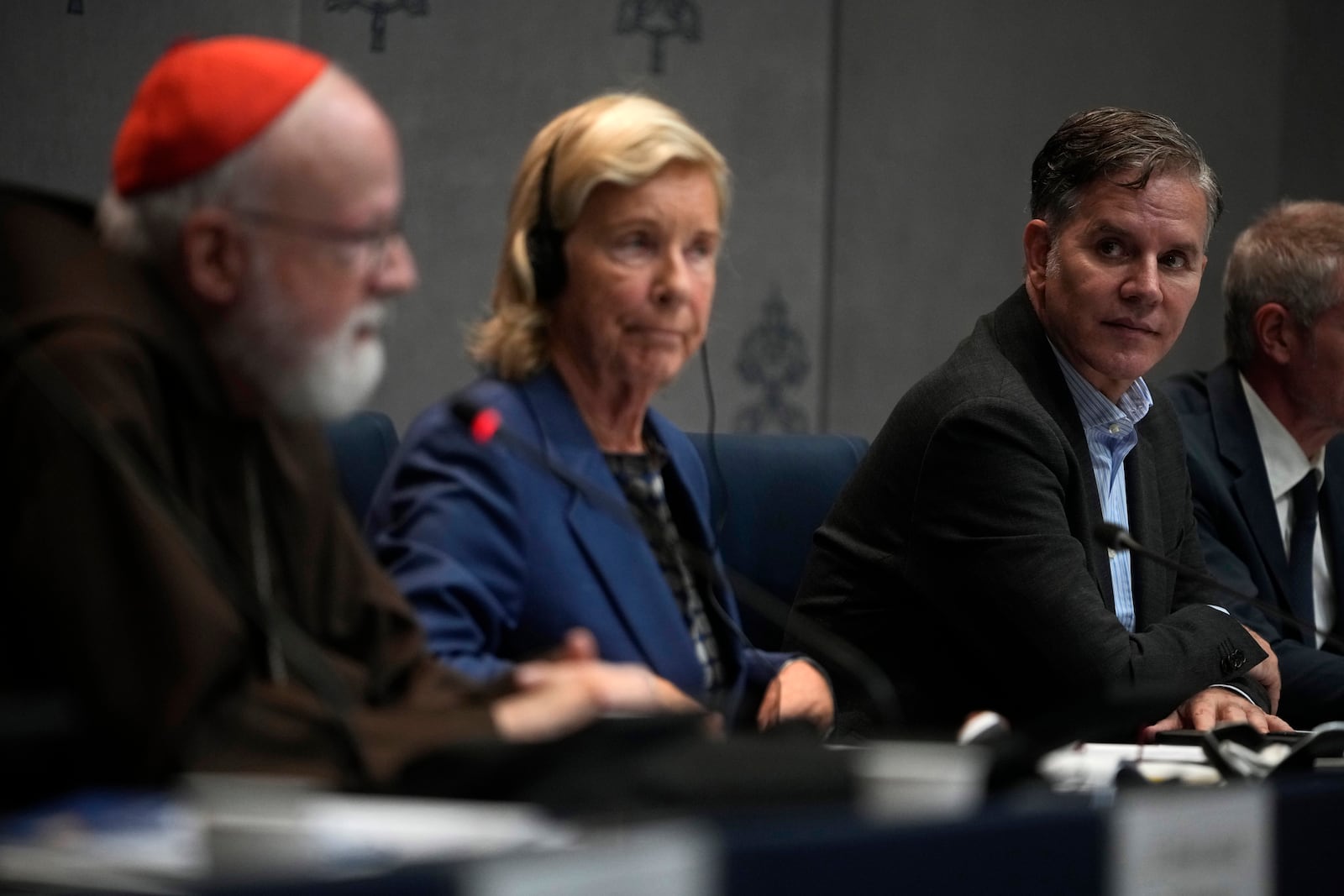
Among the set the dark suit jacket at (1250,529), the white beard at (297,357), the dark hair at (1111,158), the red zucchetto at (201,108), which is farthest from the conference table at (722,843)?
the dark suit jacket at (1250,529)

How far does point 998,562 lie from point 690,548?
51 cm

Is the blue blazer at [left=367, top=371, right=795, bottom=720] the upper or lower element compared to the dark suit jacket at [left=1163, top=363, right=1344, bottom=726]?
upper

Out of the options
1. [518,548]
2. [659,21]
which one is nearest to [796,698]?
[518,548]

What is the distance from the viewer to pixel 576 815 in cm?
94

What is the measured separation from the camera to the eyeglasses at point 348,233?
4.60 feet

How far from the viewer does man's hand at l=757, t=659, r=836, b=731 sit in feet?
6.20

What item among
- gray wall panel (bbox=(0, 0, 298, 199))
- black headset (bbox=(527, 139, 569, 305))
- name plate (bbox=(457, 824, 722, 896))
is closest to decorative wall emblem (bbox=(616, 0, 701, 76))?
gray wall panel (bbox=(0, 0, 298, 199))

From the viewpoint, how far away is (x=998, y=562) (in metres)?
2.28

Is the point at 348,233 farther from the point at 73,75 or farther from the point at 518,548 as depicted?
the point at 73,75

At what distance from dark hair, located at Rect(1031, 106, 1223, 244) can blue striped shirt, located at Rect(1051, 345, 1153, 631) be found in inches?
9.7

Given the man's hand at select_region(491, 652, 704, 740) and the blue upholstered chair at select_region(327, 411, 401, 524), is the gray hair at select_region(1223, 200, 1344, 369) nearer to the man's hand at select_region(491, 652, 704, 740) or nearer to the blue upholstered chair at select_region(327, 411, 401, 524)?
the blue upholstered chair at select_region(327, 411, 401, 524)

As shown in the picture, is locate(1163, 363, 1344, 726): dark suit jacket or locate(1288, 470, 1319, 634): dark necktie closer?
locate(1163, 363, 1344, 726): dark suit jacket

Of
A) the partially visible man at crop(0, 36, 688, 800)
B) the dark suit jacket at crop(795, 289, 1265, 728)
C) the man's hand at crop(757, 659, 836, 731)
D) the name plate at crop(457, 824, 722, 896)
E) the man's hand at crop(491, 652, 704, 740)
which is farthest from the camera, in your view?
the dark suit jacket at crop(795, 289, 1265, 728)

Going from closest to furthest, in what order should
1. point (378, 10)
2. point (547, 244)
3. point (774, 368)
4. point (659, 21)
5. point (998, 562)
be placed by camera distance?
point (547, 244) < point (998, 562) < point (378, 10) < point (659, 21) < point (774, 368)
